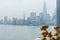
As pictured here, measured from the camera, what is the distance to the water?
1562mm

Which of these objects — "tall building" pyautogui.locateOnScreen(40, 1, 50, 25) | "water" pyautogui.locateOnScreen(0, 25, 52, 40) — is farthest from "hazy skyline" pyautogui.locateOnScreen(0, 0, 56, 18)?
"water" pyautogui.locateOnScreen(0, 25, 52, 40)

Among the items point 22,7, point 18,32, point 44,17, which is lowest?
point 18,32

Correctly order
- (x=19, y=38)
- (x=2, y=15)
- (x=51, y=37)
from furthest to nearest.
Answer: (x=19, y=38) → (x=2, y=15) → (x=51, y=37)

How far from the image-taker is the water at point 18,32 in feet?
5.13

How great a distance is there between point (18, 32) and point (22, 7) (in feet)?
0.98

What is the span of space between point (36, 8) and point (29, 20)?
16 centimetres

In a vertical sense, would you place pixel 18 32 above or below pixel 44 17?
below

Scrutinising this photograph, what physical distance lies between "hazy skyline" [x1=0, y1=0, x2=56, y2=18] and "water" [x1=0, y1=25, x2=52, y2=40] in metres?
0.15

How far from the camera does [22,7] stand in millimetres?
1537

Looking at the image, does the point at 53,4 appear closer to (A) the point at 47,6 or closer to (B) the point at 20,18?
(A) the point at 47,6

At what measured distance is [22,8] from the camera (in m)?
1.54

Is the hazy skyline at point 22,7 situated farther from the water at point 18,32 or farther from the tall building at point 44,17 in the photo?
the water at point 18,32

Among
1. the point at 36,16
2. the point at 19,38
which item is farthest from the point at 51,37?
the point at 19,38

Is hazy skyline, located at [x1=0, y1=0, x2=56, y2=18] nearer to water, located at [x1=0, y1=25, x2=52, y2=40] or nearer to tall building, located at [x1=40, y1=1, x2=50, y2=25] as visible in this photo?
tall building, located at [x1=40, y1=1, x2=50, y2=25]
